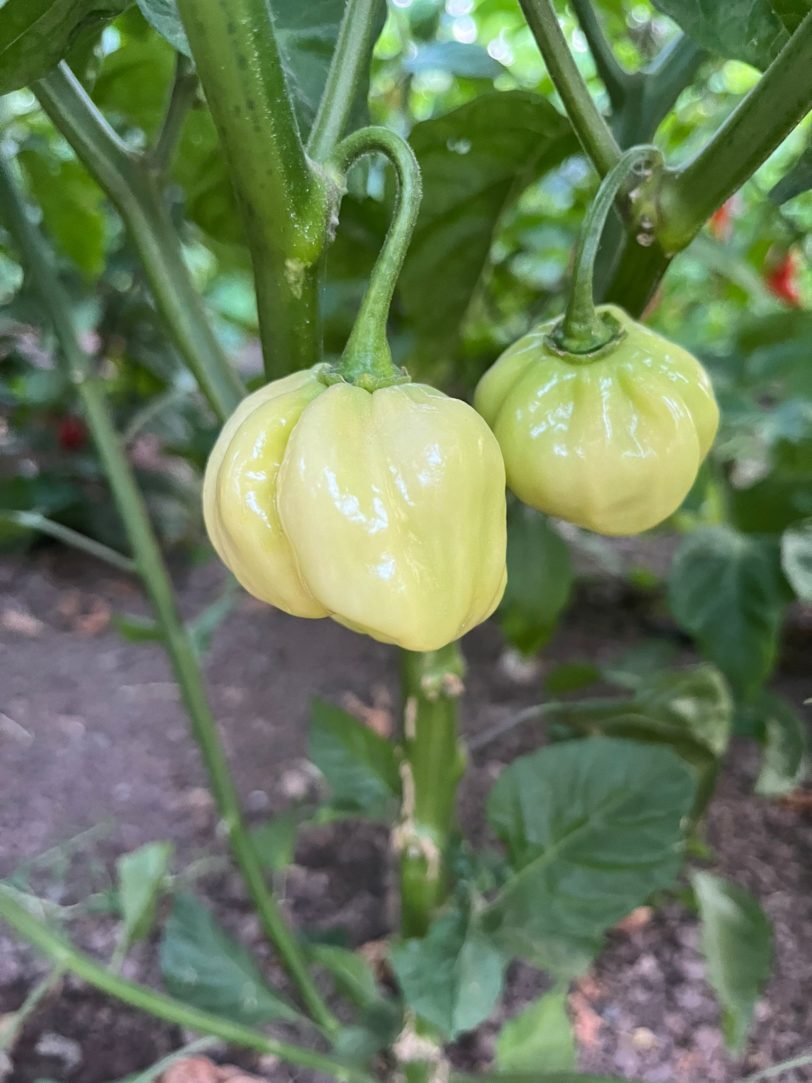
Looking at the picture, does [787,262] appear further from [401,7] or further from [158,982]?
[158,982]

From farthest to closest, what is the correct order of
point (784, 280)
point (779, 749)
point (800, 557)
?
point (784, 280) → point (779, 749) → point (800, 557)

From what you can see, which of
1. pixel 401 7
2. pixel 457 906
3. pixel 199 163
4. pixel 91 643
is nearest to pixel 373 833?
pixel 457 906

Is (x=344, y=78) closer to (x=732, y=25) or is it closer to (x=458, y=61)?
(x=732, y=25)

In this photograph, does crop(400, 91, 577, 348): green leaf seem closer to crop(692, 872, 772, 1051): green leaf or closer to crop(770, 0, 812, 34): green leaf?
crop(770, 0, 812, 34): green leaf

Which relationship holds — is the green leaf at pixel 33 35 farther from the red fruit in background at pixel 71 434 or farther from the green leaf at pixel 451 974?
the red fruit in background at pixel 71 434

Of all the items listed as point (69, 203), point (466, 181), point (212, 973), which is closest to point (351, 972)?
point (212, 973)

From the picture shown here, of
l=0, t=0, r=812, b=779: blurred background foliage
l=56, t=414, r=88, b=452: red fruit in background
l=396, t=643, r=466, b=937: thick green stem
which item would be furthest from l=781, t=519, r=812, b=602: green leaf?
l=56, t=414, r=88, b=452: red fruit in background
